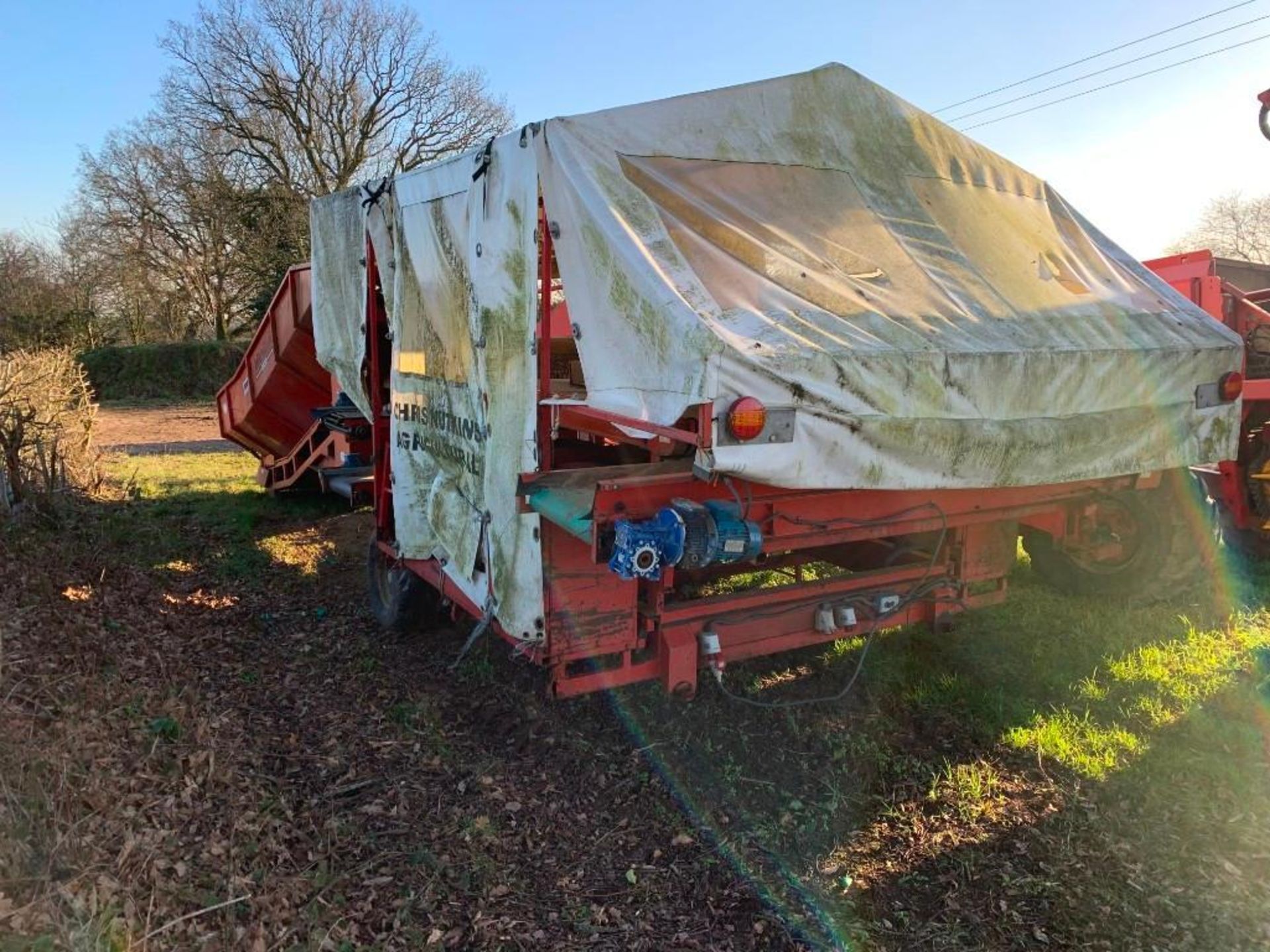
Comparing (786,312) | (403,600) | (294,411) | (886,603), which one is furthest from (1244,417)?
(294,411)

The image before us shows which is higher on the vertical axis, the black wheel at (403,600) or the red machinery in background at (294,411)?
the red machinery in background at (294,411)

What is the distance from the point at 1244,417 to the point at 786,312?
15.2 feet

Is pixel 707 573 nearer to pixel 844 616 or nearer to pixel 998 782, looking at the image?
pixel 844 616

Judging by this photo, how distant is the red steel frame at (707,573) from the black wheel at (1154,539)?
542 millimetres

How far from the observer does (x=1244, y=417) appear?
6.24 m

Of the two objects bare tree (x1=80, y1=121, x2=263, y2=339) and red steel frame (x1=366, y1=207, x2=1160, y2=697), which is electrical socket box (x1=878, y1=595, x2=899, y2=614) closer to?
→ red steel frame (x1=366, y1=207, x2=1160, y2=697)

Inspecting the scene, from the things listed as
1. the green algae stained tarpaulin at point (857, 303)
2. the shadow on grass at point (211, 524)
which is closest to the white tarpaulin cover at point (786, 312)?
the green algae stained tarpaulin at point (857, 303)

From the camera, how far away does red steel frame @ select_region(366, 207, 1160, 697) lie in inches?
140

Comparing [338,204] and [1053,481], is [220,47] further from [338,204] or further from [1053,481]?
[1053,481]

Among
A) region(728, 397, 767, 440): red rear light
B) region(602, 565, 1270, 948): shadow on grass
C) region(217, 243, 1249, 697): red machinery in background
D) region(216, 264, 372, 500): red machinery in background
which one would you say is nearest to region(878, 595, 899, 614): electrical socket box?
region(217, 243, 1249, 697): red machinery in background

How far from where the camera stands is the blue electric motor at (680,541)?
318cm

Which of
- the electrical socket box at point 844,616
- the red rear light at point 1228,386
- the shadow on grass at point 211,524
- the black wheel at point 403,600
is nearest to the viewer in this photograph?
the electrical socket box at point 844,616

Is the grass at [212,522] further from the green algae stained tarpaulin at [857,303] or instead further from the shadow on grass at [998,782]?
the green algae stained tarpaulin at [857,303]

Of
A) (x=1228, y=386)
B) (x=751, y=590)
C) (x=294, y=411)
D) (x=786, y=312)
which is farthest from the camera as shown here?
(x=294, y=411)
